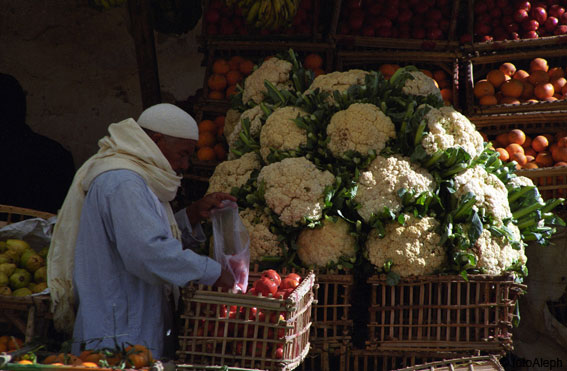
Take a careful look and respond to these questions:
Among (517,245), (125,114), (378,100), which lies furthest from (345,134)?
(125,114)

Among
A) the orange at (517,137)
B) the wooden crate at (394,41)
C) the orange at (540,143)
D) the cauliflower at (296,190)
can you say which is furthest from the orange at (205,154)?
the orange at (540,143)

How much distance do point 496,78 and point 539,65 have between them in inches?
14.8

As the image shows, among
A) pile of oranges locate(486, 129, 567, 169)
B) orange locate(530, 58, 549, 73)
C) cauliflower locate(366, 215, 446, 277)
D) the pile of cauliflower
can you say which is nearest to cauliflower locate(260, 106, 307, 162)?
the pile of cauliflower

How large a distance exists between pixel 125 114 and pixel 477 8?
3.22 metres

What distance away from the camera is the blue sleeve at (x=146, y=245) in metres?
2.77

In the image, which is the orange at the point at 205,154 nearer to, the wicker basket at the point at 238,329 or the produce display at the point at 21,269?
the produce display at the point at 21,269

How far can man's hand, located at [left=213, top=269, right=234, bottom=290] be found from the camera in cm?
297

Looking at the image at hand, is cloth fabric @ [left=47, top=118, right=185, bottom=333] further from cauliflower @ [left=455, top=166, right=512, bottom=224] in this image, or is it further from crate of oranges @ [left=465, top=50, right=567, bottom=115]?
crate of oranges @ [left=465, top=50, right=567, bottom=115]

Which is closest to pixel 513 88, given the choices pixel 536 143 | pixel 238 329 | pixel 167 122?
pixel 536 143

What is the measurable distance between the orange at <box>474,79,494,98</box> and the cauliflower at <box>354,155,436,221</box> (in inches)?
66.7

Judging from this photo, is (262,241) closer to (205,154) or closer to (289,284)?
(289,284)

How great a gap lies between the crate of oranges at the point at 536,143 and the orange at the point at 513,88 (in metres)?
0.23

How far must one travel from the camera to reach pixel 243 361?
2.76m

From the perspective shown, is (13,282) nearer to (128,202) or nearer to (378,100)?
(128,202)
